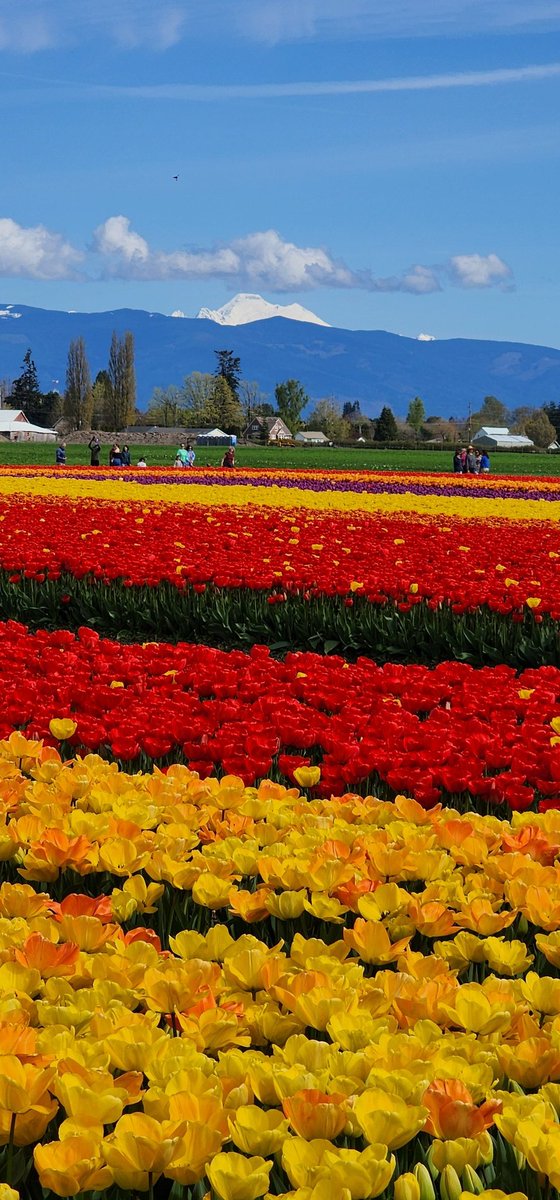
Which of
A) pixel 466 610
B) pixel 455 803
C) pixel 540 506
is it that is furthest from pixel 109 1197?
pixel 540 506

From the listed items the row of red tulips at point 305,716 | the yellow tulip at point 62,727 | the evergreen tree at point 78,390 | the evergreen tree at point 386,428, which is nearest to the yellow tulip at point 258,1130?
the row of red tulips at point 305,716

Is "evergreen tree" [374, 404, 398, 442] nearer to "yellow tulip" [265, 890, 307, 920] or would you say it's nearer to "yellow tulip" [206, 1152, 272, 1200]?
"yellow tulip" [265, 890, 307, 920]

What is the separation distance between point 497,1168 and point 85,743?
3.30 m

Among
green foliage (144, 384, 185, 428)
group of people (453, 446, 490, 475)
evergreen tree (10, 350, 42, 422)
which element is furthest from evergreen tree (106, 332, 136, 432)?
group of people (453, 446, 490, 475)

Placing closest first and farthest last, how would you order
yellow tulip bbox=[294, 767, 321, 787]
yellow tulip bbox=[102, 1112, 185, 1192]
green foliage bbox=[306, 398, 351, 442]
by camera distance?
yellow tulip bbox=[102, 1112, 185, 1192] < yellow tulip bbox=[294, 767, 321, 787] < green foliage bbox=[306, 398, 351, 442]

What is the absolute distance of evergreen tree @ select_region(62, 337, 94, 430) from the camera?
144375mm

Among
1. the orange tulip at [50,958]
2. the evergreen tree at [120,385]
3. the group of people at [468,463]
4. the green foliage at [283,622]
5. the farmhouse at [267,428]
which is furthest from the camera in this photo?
the farmhouse at [267,428]

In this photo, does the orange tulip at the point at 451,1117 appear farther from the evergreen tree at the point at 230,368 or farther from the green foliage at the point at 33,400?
the green foliage at the point at 33,400

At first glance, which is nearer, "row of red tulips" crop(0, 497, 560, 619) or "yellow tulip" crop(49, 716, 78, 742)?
"yellow tulip" crop(49, 716, 78, 742)

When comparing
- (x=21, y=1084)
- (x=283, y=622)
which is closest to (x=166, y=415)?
(x=283, y=622)

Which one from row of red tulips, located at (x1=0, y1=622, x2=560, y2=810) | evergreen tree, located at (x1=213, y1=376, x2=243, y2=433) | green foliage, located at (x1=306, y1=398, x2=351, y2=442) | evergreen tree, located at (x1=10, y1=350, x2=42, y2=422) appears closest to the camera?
row of red tulips, located at (x1=0, y1=622, x2=560, y2=810)

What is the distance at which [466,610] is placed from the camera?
9.52 meters

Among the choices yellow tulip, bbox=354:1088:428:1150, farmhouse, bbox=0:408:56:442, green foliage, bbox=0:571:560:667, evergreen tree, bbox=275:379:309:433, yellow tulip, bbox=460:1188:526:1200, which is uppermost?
evergreen tree, bbox=275:379:309:433

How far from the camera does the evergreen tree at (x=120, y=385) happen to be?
421 feet
